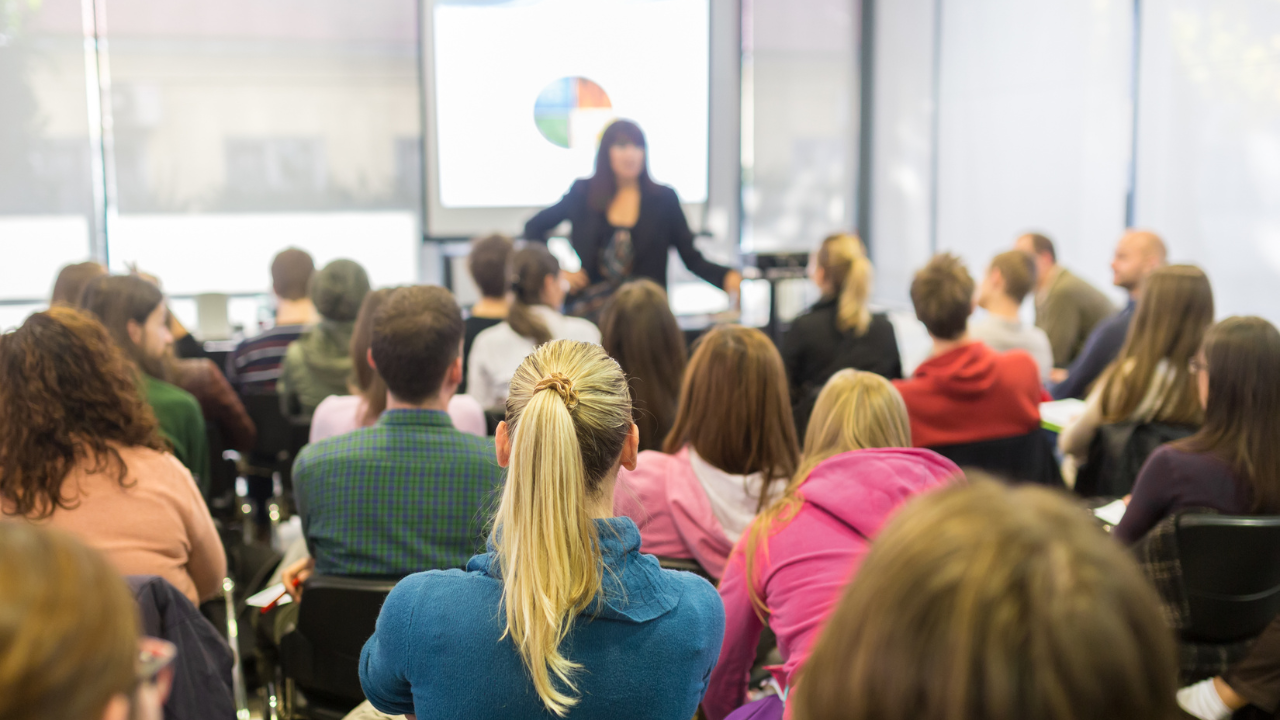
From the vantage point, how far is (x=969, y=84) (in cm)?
688

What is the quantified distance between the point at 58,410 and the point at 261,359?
82.5 inches

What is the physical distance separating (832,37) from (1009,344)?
452cm

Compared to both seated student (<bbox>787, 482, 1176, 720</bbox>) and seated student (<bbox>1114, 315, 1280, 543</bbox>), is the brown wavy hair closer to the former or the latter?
seated student (<bbox>787, 482, 1176, 720</bbox>)

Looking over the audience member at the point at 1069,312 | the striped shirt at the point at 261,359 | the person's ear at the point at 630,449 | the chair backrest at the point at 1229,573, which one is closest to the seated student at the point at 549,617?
the person's ear at the point at 630,449

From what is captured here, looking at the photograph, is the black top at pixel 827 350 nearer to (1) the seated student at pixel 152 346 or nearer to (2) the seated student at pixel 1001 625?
(1) the seated student at pixel 152 346

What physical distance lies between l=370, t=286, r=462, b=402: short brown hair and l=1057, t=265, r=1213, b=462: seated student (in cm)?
189

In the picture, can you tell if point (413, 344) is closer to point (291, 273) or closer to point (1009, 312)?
point (291, 273)

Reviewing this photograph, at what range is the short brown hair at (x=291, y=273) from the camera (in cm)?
411

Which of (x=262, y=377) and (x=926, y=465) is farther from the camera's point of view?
(x=262, y=377)

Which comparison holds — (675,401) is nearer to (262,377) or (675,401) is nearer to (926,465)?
(926,465)

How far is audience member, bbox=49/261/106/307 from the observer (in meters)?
3.38

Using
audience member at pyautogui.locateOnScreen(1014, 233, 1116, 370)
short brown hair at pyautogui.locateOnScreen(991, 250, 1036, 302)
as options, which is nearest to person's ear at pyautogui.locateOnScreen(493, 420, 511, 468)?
short brown hair at pyautogui.locateOnScreen(991, 250, 1036, 302)

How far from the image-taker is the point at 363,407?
2518mm

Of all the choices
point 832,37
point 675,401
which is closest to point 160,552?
point 675,401
